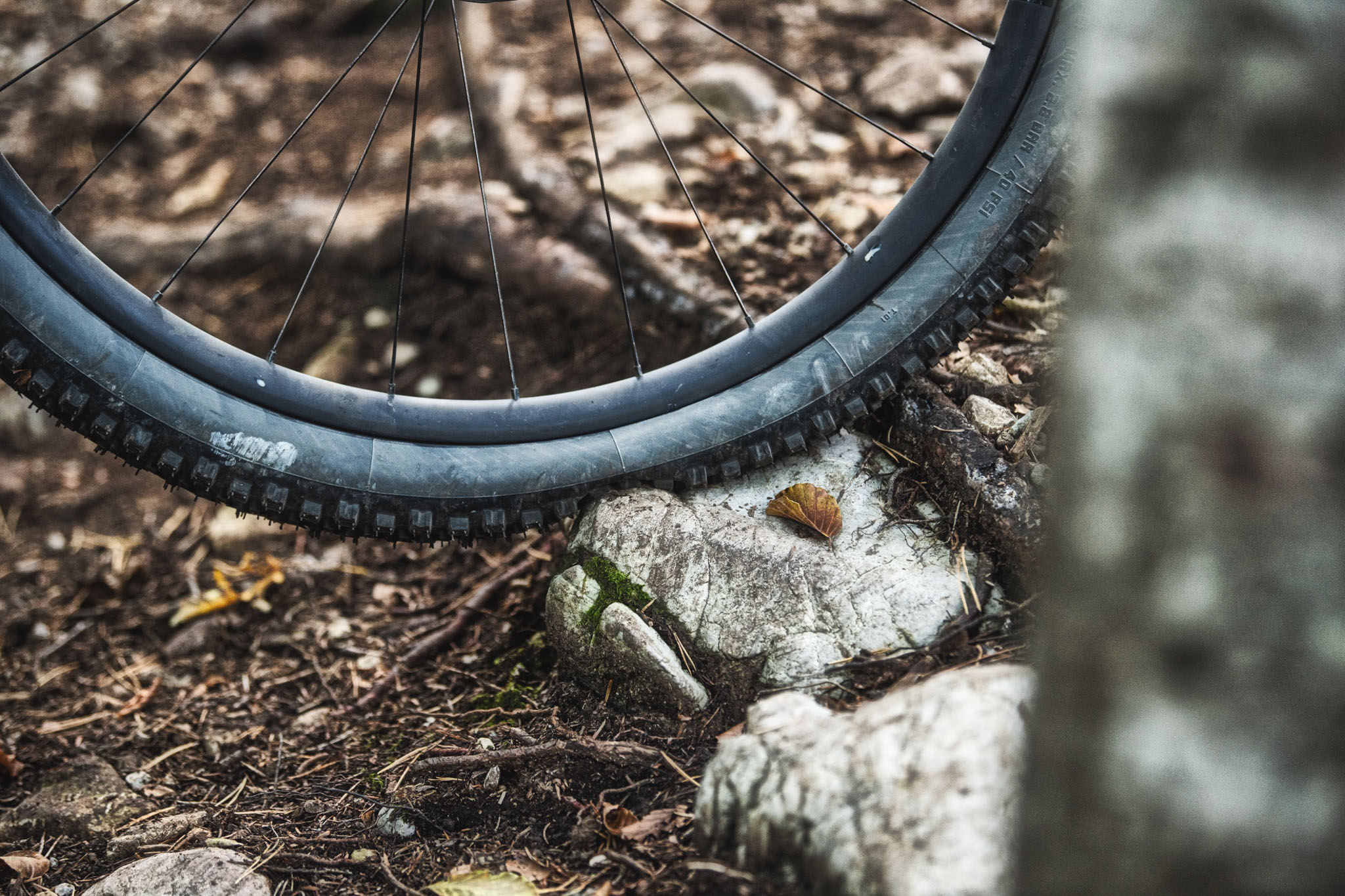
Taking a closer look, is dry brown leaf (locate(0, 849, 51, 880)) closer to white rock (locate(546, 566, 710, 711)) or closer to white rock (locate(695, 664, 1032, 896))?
white rock (locate(546, 566, 710, 711))

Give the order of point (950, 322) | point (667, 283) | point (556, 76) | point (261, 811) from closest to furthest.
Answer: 1. point (261, 811)
2. point (950, 322)
3. point (667, 283)
4. point (556, 76)

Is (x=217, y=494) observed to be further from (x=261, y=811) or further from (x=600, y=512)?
(x=600, y=512)

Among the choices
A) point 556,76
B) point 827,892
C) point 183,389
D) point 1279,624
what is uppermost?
point 556,76

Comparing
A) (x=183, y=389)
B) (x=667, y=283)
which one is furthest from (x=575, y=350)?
(x=183, y=389)

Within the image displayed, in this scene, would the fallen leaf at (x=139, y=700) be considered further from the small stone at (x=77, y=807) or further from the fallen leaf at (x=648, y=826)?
the fallen leaf at (x=648, y=826)

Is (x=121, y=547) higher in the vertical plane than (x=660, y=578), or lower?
lower

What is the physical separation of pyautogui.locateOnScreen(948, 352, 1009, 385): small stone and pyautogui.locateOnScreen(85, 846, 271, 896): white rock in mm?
1408

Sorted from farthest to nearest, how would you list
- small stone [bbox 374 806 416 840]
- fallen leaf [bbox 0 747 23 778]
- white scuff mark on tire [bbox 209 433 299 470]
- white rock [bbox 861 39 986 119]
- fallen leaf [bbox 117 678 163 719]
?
white rock [bbox 861 39 986 119] < fallen leaf [bbox 117 678 163 719] < fallen leaf [bbox 0 747 23 778] < white scuff mark on tire [bbox 209 433 299 470] < small stone [bbox 374 806 416 840]

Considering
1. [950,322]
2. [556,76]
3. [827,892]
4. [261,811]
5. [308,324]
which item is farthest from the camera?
[556,76]

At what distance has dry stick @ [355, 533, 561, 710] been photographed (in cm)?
178

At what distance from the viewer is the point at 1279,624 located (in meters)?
0.60

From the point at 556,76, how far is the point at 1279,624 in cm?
312

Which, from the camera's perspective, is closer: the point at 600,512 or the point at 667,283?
the point at 600,512

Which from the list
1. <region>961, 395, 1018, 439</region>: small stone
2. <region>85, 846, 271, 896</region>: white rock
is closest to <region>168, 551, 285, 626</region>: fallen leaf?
<region>85, 846, 271, 896</region>: white rock
